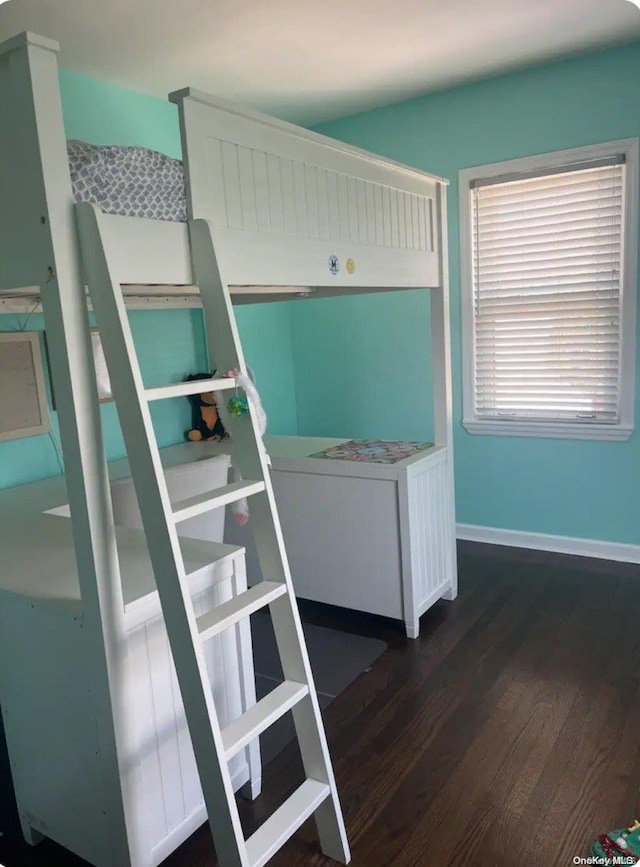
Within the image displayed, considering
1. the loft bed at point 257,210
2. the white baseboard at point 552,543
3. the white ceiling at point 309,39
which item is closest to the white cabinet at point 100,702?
the loft bed at point 257,210

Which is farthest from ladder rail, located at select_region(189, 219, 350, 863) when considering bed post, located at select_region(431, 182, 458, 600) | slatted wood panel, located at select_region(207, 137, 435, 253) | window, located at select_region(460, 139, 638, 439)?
window, located at select_region(460, 139, 638, 439)

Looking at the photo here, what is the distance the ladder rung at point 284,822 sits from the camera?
57.5 inches

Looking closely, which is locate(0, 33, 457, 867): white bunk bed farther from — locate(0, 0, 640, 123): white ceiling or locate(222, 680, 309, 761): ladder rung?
locate(0, 0, 640, 123): white ceiling

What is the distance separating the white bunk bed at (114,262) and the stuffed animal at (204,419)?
1271mm

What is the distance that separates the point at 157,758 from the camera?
165 cm

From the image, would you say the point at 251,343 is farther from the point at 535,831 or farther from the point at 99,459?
the point at 535,831

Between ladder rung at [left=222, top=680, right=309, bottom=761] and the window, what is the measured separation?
8.24 ft

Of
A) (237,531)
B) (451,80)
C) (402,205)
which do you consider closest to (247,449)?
(402,205)

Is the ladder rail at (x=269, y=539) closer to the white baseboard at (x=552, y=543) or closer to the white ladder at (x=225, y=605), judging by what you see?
the white ladder at (x=225, y=605)

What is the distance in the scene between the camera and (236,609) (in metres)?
1.55

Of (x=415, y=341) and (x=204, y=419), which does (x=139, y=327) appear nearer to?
(x=204, y=419)

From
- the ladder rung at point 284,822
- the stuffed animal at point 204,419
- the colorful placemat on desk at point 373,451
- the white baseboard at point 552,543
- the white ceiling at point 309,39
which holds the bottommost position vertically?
the white baseboard at point 552,543

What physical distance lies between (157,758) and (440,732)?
102cm

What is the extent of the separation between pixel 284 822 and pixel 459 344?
291cm
